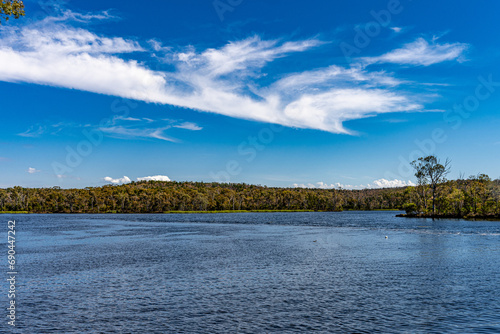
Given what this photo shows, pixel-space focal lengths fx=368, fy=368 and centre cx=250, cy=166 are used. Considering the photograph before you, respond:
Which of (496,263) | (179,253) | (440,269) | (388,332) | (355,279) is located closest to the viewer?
(388,332)

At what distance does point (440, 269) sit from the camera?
133 feet

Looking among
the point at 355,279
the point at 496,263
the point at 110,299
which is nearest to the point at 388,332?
the point at 355,279

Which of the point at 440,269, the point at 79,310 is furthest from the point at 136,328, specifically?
Result: the point at 440,269

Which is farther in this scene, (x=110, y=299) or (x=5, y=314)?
(x=110, y=299)

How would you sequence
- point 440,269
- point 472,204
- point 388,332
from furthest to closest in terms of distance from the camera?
point 472,204
point 440,269
point 388,332

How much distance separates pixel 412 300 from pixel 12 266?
142 feet

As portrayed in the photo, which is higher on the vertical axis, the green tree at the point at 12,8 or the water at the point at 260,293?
the green tree at the point at 12,8

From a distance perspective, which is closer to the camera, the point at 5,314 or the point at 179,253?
the point at 5,314

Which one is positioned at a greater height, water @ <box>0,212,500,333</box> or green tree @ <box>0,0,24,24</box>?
green tree @ <box>0,0,24,24</box>

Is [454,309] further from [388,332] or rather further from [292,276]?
[292,276]

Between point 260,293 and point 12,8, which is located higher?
point 12,8

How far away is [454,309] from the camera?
84.4 ft

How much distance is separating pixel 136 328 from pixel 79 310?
20.5 feet

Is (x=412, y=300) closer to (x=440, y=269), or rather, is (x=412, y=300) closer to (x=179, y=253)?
(x=440, y=269)
